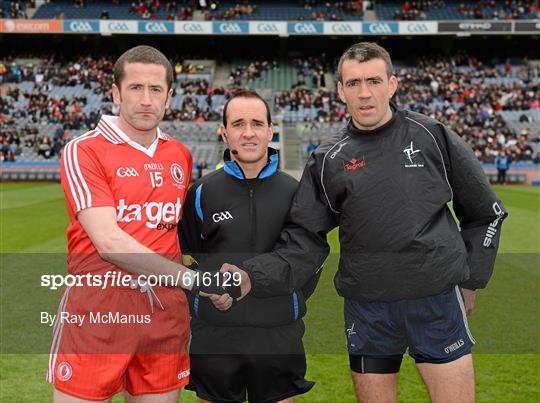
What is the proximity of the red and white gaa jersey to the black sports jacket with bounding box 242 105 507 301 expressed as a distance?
1.70 ft

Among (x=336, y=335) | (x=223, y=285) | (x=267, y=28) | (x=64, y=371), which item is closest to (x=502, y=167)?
(x=267, y=28)

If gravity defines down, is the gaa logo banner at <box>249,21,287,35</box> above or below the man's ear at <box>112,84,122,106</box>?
above

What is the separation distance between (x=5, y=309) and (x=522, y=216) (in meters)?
13.3

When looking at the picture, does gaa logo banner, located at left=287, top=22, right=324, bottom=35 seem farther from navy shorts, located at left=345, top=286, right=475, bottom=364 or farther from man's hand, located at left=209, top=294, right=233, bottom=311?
man's hand, located at left=209, top=294, right=233, bottom=311

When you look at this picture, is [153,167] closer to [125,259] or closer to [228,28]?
[125,259]

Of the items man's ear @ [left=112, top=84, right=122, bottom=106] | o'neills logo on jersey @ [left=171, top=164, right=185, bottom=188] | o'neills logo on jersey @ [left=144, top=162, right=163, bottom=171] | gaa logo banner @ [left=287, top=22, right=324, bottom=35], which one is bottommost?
o'neills logo on jersey @ [left=171, top=164, right=185, bottom=188]

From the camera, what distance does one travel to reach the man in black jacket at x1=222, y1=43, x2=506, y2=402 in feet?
10.2

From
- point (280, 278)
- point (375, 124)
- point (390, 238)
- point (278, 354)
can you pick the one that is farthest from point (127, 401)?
point (375, 124)

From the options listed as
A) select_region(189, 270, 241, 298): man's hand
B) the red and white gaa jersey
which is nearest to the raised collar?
the red and white gaa jersey

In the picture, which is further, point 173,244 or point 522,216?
point 522,216

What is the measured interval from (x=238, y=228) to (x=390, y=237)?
0.84 meters

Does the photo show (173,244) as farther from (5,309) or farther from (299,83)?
(299,83)

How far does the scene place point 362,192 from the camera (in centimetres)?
314

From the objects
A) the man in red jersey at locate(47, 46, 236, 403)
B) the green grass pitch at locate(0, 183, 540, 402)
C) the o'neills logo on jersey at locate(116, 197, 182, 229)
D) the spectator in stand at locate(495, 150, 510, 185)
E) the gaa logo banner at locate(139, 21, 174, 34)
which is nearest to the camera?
the man in red jersey at locate(47, 46, 236, 403)
